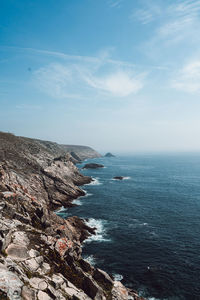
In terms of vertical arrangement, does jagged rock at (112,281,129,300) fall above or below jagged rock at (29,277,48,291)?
below

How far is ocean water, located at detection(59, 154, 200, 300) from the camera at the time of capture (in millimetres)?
29391

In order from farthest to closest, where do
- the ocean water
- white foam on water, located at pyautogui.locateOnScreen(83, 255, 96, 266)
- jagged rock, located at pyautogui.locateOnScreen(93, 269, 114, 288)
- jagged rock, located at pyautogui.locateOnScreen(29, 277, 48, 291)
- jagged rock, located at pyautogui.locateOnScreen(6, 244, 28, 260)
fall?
white foam on water, located at pyautogui.locateOnScreen(83, 255, 96, 266) < the ocean water < jagged rock, located at pyautogui.locateOnScreen(93, 269, 114, 288) < jagged rock, located at pyautogui.locateOnScreen(6, 244, 28, 260) < jagged rock, located at pyautogui.locateOnScreen(29, 277, 48, 291)

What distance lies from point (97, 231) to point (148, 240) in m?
13.1

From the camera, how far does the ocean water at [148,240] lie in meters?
29.4

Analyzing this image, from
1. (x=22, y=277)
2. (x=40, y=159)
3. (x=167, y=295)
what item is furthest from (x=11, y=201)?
(x=40, y=159)

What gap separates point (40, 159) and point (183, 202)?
217 feet

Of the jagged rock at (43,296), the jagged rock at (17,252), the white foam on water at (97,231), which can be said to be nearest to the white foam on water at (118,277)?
the white foam on water at (97,231)

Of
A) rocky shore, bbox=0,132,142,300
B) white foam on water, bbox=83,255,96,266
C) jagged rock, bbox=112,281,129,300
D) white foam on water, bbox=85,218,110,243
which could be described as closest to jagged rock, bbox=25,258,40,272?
rocky shore, bbox=0,132,142,300

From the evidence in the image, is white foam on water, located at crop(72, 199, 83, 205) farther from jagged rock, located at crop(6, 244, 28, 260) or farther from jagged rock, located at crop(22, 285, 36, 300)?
jagged rock, located at crop(22, 285, 36, 300)

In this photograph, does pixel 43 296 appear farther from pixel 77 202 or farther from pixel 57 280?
pixel 77 202

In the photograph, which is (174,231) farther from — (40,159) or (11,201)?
(40,159)

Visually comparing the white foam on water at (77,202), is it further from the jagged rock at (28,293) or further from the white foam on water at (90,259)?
the jagged rock at (28,293)

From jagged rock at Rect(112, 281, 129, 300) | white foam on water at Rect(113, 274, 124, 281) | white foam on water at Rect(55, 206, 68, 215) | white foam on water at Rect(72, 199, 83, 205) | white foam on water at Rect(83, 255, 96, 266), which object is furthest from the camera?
white foam on water at Rect(72, 199, 83, 205)

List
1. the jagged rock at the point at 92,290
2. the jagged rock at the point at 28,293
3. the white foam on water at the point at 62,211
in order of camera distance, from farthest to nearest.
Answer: the white foam on water at the point at 62,211, the jagged rock at the point at 92,290, the jagged rock at the point at 28,293
